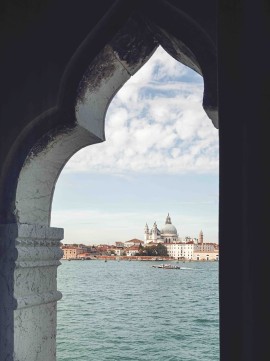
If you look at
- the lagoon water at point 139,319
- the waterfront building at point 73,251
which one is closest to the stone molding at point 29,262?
the lagoon water at point 139,319

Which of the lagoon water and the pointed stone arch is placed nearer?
the pointed stone arch

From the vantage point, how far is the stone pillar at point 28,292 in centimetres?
211

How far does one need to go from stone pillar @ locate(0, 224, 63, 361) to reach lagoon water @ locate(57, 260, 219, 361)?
2917 cm

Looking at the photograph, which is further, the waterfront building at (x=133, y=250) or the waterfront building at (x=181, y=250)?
the waterfront building at (x=133, y=250)

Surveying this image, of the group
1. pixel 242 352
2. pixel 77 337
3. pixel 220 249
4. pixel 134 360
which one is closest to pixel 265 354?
pixel 242 352

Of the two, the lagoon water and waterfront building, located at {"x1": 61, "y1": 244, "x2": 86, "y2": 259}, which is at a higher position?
waterfront building, located at {"x1": 61, "y1": 244, "x2": 86, "y2": 259}

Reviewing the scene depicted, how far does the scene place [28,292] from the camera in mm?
2209

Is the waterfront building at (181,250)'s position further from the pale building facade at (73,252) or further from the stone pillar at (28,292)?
the stone pillar at (28,292)

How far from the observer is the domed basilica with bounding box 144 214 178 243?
99.4 m

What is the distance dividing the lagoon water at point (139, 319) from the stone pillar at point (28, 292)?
29.2m

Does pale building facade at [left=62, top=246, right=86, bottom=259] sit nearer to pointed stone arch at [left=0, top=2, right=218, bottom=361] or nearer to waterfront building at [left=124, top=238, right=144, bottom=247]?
waterfront building at [left=124, top=238, right=144, bottom=247]

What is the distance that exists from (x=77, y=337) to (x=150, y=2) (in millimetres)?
35515

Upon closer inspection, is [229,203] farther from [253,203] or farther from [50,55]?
[50,55]

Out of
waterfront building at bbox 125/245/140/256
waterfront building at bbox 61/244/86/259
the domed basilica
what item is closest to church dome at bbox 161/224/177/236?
the domed basilica
